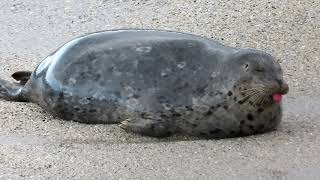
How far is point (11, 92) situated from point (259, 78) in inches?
67.0

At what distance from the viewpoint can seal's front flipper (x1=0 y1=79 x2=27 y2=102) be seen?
5.27 metres

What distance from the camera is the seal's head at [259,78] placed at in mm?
4352

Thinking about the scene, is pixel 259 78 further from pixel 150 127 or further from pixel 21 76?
pixel 21 76

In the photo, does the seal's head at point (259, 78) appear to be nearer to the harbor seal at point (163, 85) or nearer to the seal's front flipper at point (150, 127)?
the harbor seal at point (163, 85)

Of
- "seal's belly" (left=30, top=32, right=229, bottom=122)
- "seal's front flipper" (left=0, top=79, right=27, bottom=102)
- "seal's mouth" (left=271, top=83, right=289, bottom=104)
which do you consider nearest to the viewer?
"seal's mouth" (left=271, top=83, right=289, bottom=104)

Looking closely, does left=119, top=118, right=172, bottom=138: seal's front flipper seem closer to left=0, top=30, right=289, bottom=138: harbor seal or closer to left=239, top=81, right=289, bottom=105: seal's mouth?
left=0, top=30, right=289, bottom=138: harbor seal

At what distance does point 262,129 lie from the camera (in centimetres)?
450

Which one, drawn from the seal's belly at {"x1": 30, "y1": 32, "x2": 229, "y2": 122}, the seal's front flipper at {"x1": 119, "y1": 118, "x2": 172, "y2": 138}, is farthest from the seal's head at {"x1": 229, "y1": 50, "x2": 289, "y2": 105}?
the seal's front flipper at {"x1": 119, "y1": 118, "x2": 172, "y2": 138}

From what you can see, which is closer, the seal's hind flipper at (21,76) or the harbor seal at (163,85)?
the harbor seal at (163,85)

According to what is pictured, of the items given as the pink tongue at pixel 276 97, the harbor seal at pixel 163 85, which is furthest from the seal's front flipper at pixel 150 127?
the pink tongue at pixel 276 97

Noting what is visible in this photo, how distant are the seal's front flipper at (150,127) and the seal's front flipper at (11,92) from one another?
3.27 feet

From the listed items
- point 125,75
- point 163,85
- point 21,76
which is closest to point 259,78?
point 163,85

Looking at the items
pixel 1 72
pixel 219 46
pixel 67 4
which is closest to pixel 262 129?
pixel 219 46

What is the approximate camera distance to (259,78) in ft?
14.4
